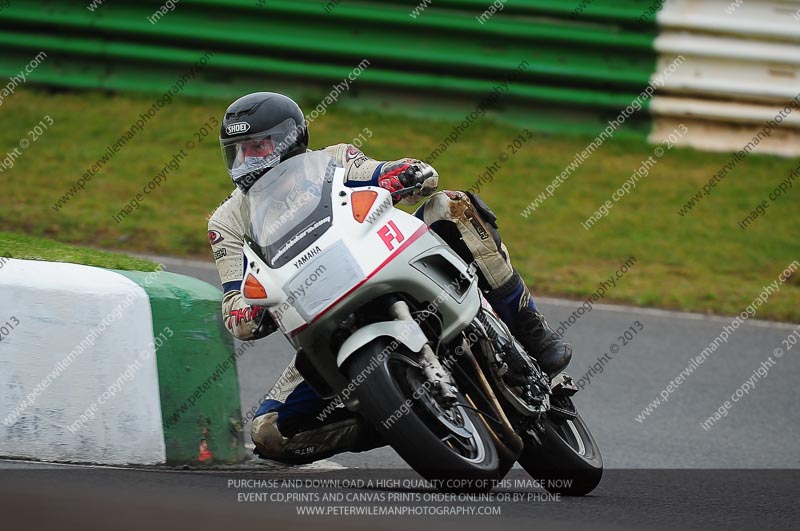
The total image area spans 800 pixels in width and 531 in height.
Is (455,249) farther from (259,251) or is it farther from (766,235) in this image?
(766,235)

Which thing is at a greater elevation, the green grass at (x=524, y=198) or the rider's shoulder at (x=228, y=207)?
the rider's shoulder at (x=228, y=207)

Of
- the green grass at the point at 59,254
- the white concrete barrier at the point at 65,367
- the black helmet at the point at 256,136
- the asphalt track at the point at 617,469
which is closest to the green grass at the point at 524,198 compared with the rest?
the asphalt track at the point at 617,469

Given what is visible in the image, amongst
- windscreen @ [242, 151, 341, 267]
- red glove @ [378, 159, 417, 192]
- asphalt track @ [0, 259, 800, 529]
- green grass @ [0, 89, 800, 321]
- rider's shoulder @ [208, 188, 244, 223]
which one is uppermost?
red glove @ [378, 159, 417, 192]

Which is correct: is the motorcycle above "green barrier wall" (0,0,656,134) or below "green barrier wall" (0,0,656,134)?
above

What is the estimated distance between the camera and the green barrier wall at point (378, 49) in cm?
1095

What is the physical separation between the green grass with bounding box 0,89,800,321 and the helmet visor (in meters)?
4.44

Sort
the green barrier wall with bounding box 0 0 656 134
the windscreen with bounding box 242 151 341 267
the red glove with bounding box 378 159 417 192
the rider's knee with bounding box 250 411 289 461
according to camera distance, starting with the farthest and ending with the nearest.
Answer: the green barrier wall with bounding box 0 0 656 134 < the rider's knee with bounding box 250 411 289 461 < the red glove with bounding box 378 159 417 192 < the windscreen with bounding box 242 151 341 267

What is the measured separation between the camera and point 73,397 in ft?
15.1

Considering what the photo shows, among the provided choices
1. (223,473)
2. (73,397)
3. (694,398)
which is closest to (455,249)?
(223,473)

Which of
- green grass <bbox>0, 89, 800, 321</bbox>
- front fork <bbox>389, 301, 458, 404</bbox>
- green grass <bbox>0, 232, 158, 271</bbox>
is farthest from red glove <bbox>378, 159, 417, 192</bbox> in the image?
green grass <bbox>0, 89, 800, 321</bbox>

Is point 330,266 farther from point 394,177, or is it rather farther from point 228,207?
point 228,207

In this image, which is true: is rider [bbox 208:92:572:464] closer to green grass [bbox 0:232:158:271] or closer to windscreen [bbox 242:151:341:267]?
windscreen [bbox 242:151:341:267]

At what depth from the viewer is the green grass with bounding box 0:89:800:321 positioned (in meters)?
8.91

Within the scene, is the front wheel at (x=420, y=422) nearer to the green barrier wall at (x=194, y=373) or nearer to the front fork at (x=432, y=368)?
the front fork at (x=432, y=368)
